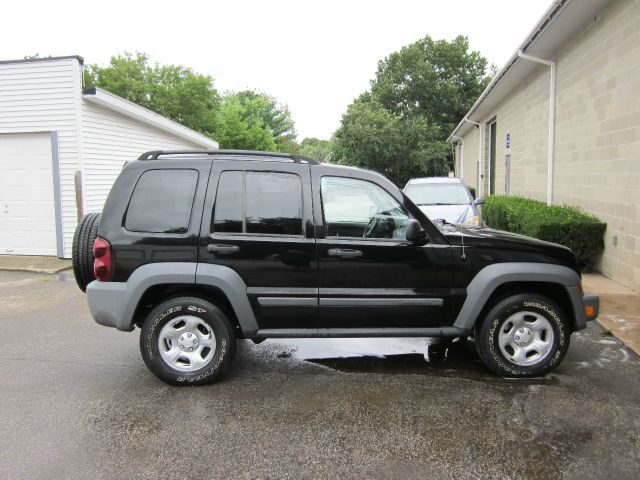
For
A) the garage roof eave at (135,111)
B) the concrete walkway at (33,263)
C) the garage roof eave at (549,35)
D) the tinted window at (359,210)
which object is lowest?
the concrete walkway at (33,263)

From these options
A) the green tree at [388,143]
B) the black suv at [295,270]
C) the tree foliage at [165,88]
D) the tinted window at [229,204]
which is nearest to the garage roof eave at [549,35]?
the black suv at [295,270]

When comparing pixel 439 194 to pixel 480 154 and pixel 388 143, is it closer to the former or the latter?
pixel 480 154

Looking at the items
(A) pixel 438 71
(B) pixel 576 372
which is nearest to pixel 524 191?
(B) pixel 576 372

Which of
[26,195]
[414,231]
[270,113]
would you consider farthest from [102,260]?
[270,113]

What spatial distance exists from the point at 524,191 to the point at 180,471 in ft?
43.2

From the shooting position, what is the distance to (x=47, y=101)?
11.5 meters

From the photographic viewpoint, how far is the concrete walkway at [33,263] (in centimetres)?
1057

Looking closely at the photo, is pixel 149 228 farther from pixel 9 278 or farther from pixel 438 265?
pixel 9 278

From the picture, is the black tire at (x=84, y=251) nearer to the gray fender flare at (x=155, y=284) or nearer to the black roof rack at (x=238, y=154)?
the gray fender flare at (x=155, y=284)

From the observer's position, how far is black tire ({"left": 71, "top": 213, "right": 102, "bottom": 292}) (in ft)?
15.9

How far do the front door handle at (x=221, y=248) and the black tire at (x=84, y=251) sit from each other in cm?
112

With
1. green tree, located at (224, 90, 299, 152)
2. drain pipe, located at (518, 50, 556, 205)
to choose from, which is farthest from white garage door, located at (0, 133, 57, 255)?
green tree, located at (224, 90, 299, 152)

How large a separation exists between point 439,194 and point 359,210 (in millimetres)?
7364

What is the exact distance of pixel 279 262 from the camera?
178 inches
